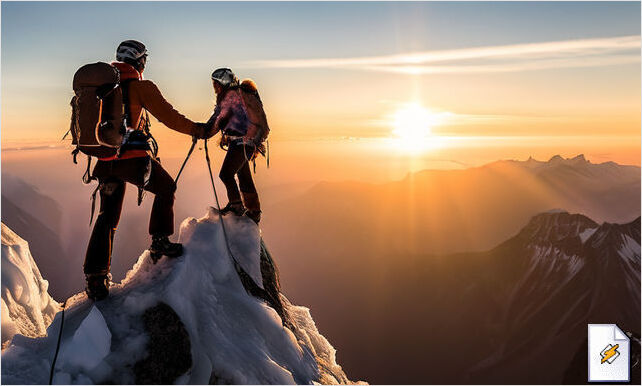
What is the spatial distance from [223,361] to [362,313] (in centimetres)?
16828

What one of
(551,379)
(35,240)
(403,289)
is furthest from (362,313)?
(35,240)

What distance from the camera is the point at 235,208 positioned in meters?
10.2

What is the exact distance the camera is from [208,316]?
732cm

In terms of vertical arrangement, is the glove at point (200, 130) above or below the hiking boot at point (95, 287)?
above

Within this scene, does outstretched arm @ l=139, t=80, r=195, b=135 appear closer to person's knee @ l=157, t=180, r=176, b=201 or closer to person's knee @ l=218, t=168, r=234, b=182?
person's knee @ l=157, t=180, r=176, b=201

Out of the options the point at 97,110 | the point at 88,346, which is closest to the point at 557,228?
the point at 97,110

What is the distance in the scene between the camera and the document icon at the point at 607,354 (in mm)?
13930

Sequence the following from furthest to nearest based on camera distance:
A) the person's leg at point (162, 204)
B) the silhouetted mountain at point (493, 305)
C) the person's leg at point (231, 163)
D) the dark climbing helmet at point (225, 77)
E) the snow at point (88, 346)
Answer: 1. the silhouetted mountain at point (493, 305)
2. the person's leg at point (231, 163)
3. the dark climbing helmet at point (225, 77)
4. the person's leg at point (162, 204)
5. the snow at point (88, 346)

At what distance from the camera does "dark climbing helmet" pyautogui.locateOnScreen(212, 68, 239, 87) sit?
945 cm

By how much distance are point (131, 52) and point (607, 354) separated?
644 inches

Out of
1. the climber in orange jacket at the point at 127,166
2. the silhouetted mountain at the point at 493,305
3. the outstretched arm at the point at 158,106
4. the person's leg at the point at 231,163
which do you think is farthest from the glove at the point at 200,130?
the silhouetted mountain at the point at 493,305

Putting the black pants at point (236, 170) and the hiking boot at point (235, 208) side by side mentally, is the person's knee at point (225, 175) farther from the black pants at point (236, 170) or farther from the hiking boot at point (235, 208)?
the hiking boot at point (235, 208)

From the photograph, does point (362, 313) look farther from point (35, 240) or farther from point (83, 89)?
point (83, 89)

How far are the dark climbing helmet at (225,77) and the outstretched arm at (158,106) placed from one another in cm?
221
